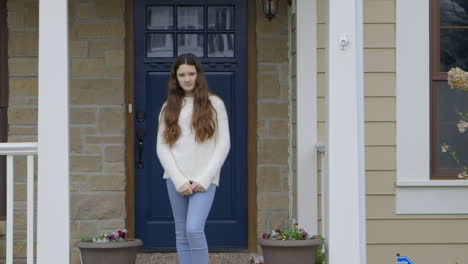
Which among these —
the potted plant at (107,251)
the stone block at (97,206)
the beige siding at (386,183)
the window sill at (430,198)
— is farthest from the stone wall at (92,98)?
the window sill at (430,198)

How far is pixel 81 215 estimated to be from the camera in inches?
247

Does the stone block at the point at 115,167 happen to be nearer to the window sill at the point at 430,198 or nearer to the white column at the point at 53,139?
the white column at the point at 53,139

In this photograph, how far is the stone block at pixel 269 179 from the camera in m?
6.40

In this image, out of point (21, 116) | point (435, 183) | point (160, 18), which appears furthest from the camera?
point (160, 18)

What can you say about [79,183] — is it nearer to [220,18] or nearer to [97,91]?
[97,91]

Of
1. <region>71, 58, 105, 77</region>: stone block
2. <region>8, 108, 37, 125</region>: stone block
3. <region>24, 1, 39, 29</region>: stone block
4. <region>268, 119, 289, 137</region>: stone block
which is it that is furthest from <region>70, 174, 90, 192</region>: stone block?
<region>268, 119, 289, 137</region>: stone block

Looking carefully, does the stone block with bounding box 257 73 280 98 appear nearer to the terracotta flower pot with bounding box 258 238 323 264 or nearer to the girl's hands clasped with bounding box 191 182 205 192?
the terracotta flower pot with bounding box 258 238 323 264

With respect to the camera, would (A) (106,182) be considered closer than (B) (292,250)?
No

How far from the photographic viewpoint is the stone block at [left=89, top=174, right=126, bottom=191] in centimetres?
629

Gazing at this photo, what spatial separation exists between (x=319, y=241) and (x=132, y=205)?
7.00ft

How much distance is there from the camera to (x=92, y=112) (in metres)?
6.30

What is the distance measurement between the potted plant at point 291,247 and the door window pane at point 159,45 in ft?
7.13

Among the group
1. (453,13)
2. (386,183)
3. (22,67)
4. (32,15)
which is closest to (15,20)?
(32,15)

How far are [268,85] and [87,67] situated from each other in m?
1.47
